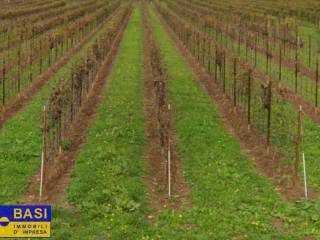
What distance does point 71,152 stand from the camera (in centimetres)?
1789

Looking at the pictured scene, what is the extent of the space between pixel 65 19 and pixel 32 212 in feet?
156

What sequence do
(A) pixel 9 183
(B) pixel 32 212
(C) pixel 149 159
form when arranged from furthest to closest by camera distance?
(C) pixel 149 159
(A) pixel 9 183
(B) pixel 32 212

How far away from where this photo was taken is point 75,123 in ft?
69.4

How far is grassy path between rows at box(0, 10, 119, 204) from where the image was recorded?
14.9 metres

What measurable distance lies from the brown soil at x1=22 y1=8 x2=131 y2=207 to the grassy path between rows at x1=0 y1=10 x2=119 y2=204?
1.28ft

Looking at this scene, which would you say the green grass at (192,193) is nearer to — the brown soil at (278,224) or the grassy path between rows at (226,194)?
the grassy path between rows at (226,194)

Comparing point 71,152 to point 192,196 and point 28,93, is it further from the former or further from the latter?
point 28,93

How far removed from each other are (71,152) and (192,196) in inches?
211

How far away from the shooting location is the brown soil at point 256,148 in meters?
15.0

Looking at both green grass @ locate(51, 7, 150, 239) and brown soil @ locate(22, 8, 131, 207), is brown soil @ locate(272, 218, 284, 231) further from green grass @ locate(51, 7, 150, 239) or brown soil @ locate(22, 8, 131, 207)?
brown soil @ locate(22, 8, 131, 207)

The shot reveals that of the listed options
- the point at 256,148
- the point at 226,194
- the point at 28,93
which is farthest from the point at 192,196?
the point at 28,93

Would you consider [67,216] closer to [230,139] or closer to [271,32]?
[230,139]

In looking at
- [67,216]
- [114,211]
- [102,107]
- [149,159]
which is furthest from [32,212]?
[102,107]

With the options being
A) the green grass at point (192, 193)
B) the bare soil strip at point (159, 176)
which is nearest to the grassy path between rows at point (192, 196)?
the green grass at point (192, 193)
